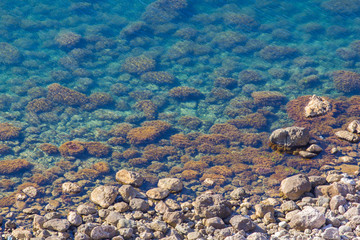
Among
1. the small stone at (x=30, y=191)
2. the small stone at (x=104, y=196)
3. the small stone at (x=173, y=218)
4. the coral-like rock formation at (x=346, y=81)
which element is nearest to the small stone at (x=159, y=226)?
the small stone at (x=173, y=218)

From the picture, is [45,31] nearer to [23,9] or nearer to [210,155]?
[23,9]

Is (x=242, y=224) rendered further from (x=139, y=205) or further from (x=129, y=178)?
(x=129, y=178)

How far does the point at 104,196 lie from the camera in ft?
31.0

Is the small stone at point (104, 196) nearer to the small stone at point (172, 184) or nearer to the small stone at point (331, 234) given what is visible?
the small stone at point (172, 184)

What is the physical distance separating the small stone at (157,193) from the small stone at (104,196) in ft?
3.04

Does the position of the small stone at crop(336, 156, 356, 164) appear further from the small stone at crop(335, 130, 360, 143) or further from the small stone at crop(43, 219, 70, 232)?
Answer: the small stone at crop(43, 219, 70, 232)

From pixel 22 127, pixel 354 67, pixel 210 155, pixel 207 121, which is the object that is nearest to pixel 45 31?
pixel 22 127

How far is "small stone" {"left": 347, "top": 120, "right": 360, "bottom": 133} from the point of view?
501 inches

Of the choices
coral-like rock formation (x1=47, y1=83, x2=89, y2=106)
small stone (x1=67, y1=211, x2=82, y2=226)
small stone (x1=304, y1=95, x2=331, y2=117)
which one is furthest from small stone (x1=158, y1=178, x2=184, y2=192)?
small stone (x1=304, y1=95, x2=331, y2=117)

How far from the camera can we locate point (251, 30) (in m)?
21.1

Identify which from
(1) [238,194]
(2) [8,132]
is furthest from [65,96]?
(1) [238,194]

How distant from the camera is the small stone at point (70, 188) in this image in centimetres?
1021

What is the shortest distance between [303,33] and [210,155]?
12.6m

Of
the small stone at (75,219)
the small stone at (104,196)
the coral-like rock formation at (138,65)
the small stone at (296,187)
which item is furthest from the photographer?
the coral-like rock formation at (138,65)
